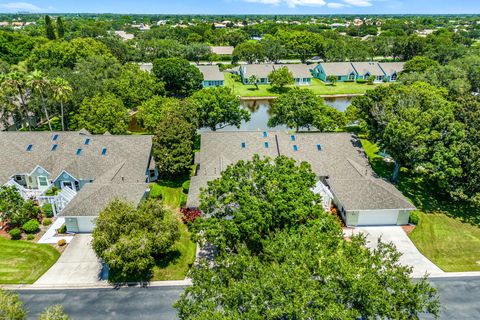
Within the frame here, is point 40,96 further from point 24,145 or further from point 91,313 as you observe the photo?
point 91,313

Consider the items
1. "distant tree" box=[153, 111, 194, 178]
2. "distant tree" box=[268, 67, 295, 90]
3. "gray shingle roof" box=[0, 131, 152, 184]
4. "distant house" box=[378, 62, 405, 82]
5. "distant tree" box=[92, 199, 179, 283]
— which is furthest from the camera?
"distant house" box=[378, 62, 405, 82]

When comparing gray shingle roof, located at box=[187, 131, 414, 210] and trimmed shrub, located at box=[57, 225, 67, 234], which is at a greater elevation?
gray shingle roof, located at box=[187, 131, 414, 210]

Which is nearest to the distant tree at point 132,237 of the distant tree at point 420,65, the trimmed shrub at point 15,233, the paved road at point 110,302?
the paved road at point 110,302

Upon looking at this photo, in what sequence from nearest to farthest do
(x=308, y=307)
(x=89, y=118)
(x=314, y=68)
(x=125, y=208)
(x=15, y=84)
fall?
1. (x=308, y=307)
2. (x=125, y=208)
3. (x=15, y=84)
4. (x=89, y=118)
5. (x=314, y=68)

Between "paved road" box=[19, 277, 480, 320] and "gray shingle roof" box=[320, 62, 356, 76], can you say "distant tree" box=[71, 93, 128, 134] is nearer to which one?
"paved road" box=[19, 277, 480, 320]

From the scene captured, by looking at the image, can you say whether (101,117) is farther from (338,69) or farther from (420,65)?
(420,65)

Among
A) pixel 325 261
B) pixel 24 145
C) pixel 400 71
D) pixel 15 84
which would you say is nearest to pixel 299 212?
pixel 325 261

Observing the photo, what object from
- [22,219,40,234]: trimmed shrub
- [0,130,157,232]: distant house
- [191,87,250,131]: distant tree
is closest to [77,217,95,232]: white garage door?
[0,130,157,232]: distant house
